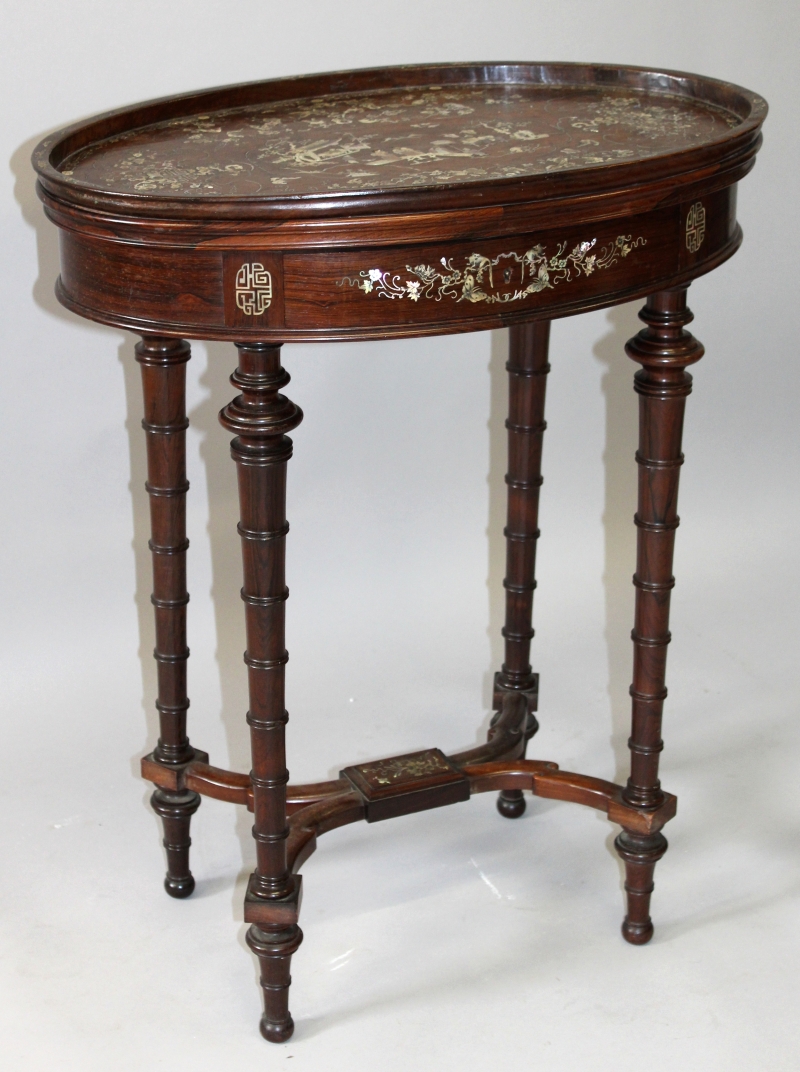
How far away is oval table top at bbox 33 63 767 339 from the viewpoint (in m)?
1.77

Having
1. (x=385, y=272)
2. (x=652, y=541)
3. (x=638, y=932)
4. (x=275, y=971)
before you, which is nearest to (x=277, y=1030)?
(x=275, y=971)

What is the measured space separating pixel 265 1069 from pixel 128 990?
287 mm

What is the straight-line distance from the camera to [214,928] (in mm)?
2574

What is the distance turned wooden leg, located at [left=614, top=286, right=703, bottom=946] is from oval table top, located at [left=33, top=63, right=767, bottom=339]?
0.43 feet

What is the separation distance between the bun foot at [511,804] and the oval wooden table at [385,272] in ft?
0.04

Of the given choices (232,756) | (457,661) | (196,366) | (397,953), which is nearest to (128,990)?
(397,953)

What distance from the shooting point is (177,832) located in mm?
2637

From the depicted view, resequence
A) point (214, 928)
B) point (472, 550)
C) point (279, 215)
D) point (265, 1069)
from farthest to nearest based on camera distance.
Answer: point (472, 550) < point (214, 928) < point (265, 1069) < point (279, 215)

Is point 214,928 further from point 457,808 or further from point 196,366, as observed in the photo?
point 196,366

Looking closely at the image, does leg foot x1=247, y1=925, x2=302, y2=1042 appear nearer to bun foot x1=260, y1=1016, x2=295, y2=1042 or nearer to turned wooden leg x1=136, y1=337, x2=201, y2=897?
bun foot x1=260, y1=1016, x2=295, y2=1042

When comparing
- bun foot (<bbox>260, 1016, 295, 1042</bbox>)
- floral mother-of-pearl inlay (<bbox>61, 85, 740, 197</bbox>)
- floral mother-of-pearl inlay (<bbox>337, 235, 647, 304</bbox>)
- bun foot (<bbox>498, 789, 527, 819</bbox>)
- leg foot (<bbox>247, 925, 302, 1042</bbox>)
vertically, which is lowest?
bun foot (<bbox>498, 789, 527, 819</bbox>)

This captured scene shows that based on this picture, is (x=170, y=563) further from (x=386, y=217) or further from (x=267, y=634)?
(x=386, y=217)

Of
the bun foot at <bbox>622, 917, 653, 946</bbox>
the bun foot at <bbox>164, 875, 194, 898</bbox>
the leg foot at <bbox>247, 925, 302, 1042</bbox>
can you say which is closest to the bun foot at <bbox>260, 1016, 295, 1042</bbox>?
the leg foot at <bbox>247, 925, 302, 1042</bbox>

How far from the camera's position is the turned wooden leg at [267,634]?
6.35ft
